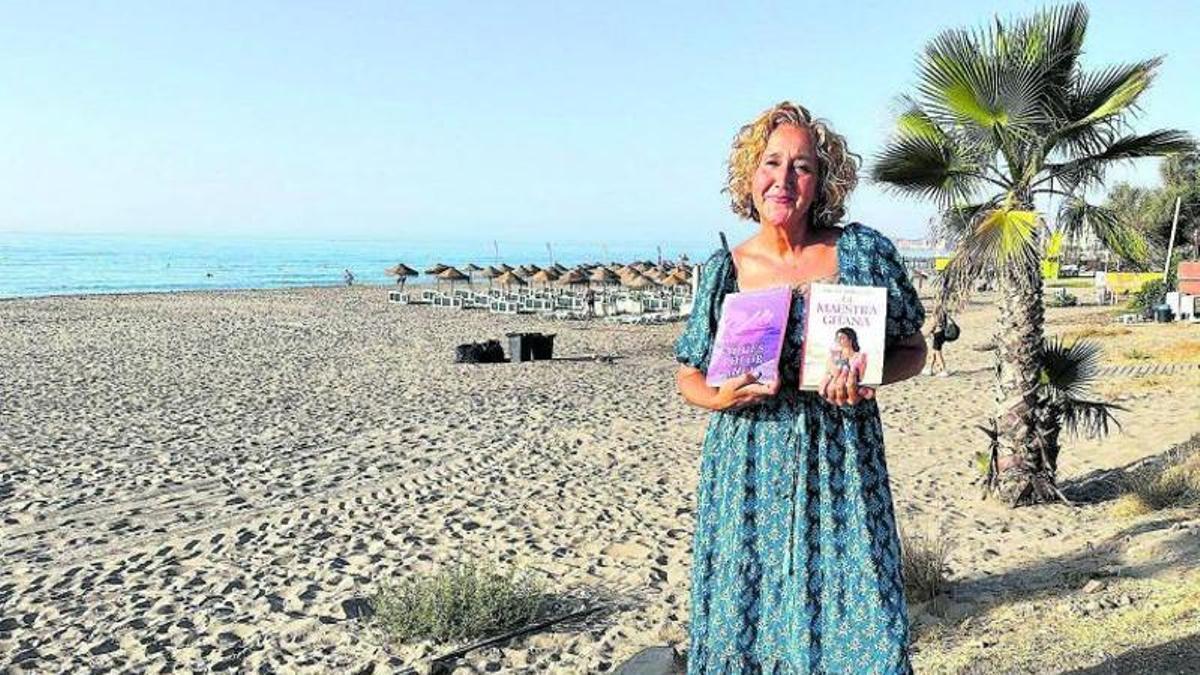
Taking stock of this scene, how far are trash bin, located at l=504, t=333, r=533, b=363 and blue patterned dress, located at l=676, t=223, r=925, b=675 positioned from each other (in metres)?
14.6

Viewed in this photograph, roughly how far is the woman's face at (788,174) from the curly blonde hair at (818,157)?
17mm

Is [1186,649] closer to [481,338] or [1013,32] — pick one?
[1013,32]

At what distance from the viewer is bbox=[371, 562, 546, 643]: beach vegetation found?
14.5 feet

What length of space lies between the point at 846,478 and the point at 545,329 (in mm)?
22822

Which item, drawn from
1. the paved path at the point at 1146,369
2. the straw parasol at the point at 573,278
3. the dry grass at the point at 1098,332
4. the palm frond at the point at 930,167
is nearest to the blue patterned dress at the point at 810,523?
the palm frond at the point at 930,167

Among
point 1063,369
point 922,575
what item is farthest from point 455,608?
point 1063,369

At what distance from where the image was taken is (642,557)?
18.9 ft

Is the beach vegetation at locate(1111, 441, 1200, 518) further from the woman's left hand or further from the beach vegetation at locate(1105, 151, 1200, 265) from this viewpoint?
the beach vegetation at locate(1105, 151, 1200, 265)

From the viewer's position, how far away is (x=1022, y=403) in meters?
6.24

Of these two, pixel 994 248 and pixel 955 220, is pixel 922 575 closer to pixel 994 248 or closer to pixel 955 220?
pixel 994 248

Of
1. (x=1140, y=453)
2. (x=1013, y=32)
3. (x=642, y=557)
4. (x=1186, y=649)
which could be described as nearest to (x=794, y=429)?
(x=1186, y=649)

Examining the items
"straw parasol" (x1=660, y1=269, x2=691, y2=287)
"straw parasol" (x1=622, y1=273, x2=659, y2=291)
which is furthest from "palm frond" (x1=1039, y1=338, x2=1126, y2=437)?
"straw parasol" (x1=622, y1=273, x2=659, y2=291)

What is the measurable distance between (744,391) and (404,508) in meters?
5.55

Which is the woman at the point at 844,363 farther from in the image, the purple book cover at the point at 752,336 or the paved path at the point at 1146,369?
the paved path at the point at 1146,369
